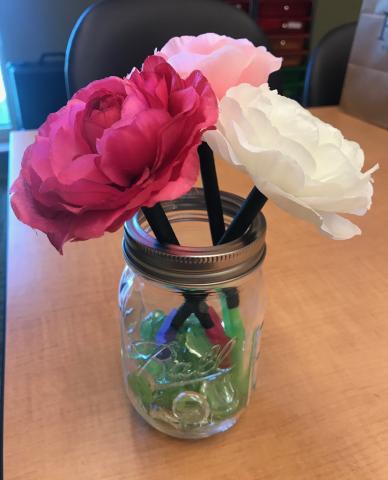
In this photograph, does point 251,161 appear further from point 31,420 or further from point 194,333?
point 31,420

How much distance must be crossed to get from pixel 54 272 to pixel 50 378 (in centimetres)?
16

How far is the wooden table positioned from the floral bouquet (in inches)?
2.9

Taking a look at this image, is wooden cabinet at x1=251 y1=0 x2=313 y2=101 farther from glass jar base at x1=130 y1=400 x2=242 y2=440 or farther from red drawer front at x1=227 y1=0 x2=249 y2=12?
glass jar base at x1=130 y1=400 x2=242 y2=440

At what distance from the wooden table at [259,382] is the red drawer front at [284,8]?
185cm

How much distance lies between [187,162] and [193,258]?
7cm

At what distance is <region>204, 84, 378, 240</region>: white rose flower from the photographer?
268mm

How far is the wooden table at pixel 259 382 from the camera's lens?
1.20 ft

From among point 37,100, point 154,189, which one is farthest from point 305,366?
point 37,100

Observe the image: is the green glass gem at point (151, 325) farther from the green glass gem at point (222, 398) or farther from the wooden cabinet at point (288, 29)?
the wooden cabinet at point (288, 29)

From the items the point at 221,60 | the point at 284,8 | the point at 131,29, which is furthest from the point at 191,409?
the point at 284,8

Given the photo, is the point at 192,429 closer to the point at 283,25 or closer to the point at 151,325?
the point at 151,325

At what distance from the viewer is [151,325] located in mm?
369

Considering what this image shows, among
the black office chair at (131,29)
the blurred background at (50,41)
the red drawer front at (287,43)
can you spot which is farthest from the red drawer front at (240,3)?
the black office chair at (131,29)

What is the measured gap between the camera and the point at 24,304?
509mm
